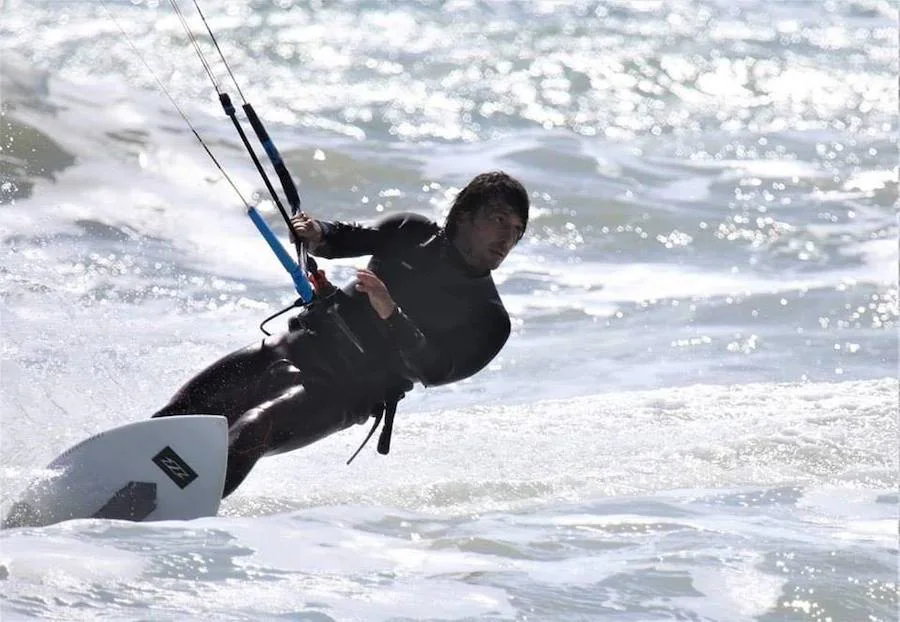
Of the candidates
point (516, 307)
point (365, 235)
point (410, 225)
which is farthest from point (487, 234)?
point (516, 307)

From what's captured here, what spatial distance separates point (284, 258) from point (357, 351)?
550 millimetres

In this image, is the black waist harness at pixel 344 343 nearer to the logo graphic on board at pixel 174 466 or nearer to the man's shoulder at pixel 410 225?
the man's shoulder at pixel 410 225

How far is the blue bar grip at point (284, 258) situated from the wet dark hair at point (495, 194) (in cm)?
64

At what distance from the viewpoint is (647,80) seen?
15.9 m

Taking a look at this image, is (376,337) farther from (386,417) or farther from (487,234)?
(487,234)

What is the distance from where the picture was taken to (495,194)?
16.4 feet

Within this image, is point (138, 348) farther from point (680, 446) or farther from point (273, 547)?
point (273, 547)

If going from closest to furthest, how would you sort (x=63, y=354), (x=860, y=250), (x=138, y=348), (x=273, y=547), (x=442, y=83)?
(x=273, y=547), (x=63, y=354), (x=138, y=348), (x=860, y=250), (x=442, y=83)

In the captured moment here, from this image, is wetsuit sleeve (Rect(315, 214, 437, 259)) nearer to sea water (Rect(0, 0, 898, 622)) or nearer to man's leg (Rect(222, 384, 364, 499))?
man's leg (Rect(222, 384, 364, 499))

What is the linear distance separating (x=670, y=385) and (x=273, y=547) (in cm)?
346

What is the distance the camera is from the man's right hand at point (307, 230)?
4.94 m

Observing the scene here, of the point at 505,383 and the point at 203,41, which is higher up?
the point at 203,41

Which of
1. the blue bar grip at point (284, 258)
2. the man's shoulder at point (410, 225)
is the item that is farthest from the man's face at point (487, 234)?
the blue bar grip at point (284, 258)

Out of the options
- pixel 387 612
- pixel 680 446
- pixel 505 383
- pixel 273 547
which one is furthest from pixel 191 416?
pixel 505 383
